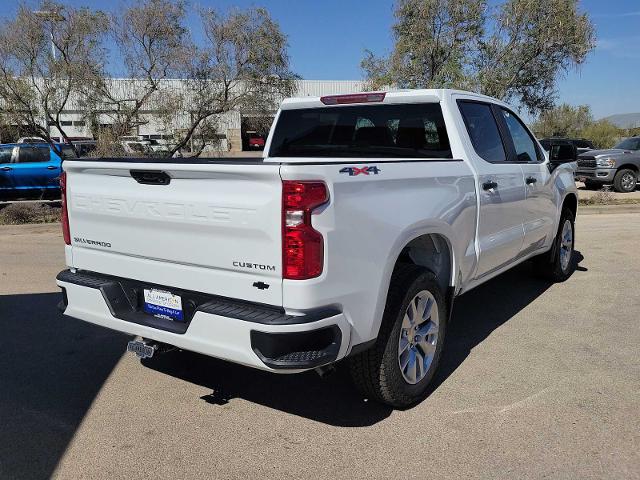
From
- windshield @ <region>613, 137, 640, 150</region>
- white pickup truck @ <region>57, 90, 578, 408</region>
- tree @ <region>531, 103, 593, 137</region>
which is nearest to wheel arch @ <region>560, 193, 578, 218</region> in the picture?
white pickup truck @ <region>57, 90, 578, 408</region>

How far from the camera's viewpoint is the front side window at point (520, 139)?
5.34 m

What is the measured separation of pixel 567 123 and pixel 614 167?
27.5m

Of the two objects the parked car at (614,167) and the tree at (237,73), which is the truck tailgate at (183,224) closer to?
the tree at (237,73)

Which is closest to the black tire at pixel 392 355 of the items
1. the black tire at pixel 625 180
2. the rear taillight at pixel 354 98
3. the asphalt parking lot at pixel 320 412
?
the asphalt parking lot at pixel 320 412

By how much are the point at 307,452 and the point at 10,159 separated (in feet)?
45.8

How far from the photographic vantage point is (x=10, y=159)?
14.4 m

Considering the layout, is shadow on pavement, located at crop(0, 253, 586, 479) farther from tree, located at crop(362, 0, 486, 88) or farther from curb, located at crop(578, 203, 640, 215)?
tree, located at crop(362, 0, 486, 88)

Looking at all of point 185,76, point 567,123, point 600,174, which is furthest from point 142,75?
point 567,123

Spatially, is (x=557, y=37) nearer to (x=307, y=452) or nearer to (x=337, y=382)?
(x=337, y=382)

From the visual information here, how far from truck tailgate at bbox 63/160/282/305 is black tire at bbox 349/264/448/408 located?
0.81m

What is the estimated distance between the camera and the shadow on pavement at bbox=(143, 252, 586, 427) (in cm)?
361

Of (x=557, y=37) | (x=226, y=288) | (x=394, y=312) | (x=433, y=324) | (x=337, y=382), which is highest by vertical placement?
(x=557, y=37)

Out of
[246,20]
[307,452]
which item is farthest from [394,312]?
[246,20]

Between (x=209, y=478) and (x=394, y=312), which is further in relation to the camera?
(x=394, y=312)
